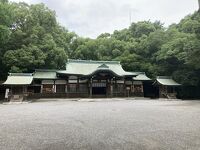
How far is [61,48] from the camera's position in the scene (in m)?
33.1

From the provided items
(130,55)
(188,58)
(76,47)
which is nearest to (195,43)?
(188,58)

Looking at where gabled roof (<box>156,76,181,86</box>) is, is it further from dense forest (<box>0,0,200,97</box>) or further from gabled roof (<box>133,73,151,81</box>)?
gabled roof (<box>133,73,151,81</box>)

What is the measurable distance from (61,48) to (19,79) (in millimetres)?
9209

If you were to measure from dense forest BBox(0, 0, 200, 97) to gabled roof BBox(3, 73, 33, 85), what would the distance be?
1923 mm

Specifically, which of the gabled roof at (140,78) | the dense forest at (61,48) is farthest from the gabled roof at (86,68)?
the dense forest at (61,48)

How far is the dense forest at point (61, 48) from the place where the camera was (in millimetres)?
27328

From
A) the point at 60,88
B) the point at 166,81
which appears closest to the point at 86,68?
the point at 60,88

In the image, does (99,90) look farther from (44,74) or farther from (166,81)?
(166,81)

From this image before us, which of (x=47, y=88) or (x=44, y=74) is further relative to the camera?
(x=44, y=74)

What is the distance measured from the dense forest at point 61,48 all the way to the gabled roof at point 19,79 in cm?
192

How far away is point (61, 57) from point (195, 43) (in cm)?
1762

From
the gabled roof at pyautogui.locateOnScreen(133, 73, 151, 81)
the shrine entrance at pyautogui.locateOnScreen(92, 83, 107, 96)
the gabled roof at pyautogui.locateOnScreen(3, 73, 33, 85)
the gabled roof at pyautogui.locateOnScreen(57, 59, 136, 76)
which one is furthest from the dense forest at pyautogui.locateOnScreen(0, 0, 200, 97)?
the shrine entrance at pyautogui.locateOnScreen(92, 83, 107, 96)

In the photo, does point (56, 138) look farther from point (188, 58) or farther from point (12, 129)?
point (188, 58)

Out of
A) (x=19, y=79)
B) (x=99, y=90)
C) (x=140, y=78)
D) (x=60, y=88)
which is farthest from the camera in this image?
(x=140, y=78)
